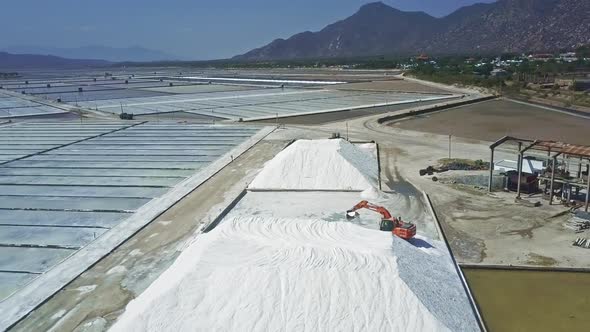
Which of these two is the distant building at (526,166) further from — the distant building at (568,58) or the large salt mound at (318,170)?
the distant building at (568,58)

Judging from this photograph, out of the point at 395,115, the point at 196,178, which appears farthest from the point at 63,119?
the point at 395,115

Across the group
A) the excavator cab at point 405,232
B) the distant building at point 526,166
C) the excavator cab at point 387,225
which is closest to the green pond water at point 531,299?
the excavator cab at point 405,232

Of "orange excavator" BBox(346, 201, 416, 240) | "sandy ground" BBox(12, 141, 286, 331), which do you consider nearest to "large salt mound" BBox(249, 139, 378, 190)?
"sandy ground" BBox(12, 141, 286, 331)

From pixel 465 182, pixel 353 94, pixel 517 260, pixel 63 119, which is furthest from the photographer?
pixel 353 94

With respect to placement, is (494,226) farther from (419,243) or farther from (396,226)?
(396,226)

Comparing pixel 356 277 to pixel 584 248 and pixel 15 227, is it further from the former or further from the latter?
pixel 15 227

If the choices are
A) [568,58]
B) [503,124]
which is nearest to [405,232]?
[503,124]
